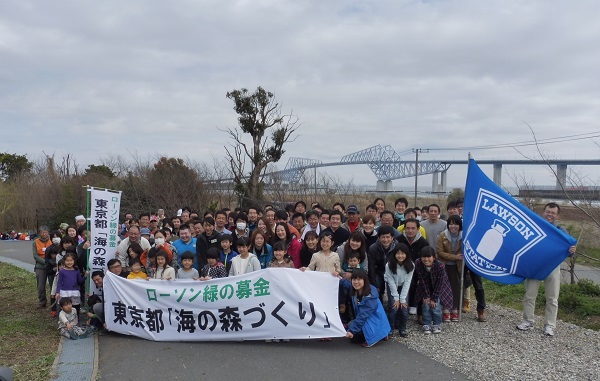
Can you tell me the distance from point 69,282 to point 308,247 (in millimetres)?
3608

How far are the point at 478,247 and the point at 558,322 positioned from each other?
2074mm

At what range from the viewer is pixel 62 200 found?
27.9m

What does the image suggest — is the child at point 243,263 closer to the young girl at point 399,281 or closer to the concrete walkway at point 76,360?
the young girl at point 399,281

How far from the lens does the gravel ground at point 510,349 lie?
16.6ft

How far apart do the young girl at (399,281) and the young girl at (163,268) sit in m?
3.03

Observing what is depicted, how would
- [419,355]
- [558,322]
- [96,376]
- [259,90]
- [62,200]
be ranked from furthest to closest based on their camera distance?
[62,200]
[259,90]
[558,322]
[419,355]
[96,376]

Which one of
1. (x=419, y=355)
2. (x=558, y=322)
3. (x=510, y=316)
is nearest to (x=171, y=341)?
(x=419, y=355)

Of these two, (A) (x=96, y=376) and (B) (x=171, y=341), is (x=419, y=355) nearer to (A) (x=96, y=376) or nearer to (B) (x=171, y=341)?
(B) (x=171, y=341)

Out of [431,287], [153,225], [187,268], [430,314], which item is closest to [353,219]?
[431,287]

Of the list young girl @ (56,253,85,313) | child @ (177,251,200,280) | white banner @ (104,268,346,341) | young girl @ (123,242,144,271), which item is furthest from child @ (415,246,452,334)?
young girl @ (56,253,85,313)

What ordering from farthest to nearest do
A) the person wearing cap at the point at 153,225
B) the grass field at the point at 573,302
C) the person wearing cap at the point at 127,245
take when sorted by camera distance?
the person wearing cap at the point at 153,225, the grass field at the point at 573,302, the person wearing cap at the point at 127,245

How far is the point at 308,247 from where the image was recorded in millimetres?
6902

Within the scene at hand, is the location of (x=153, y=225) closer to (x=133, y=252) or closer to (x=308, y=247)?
(x=133, y=252)

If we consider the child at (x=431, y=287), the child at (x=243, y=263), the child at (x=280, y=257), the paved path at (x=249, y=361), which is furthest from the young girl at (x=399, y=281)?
the child at (x=243, y=263)
